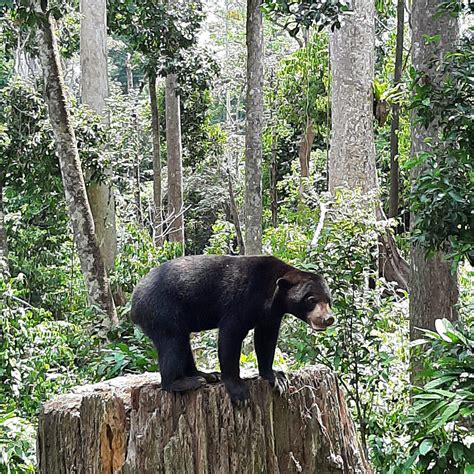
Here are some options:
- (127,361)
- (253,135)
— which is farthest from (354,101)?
(127,361)

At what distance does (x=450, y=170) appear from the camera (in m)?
3.65

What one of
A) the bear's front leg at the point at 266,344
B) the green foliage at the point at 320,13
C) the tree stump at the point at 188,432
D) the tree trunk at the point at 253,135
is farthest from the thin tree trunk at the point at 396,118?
the tree stump at the point at 188,432

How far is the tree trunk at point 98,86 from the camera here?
952 cm

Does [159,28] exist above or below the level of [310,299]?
above

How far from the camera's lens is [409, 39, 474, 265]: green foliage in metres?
3.55

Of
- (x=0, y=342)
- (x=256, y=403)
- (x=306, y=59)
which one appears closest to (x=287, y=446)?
(x=256, y=403)

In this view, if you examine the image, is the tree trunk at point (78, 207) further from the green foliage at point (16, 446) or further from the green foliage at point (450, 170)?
the green foliage at point (450, 170)

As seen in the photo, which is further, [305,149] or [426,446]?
[305,149]

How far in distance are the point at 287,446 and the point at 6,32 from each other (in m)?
8.46

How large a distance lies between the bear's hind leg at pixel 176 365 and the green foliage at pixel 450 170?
1.35 metres

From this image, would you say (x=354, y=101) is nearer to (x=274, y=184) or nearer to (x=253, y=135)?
(x=253, y=135)

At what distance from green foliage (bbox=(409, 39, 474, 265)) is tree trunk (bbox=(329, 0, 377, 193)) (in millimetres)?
Result: 5459

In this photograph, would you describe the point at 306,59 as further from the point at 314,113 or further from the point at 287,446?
the point at 287,446

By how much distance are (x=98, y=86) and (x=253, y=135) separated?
3.50 m
